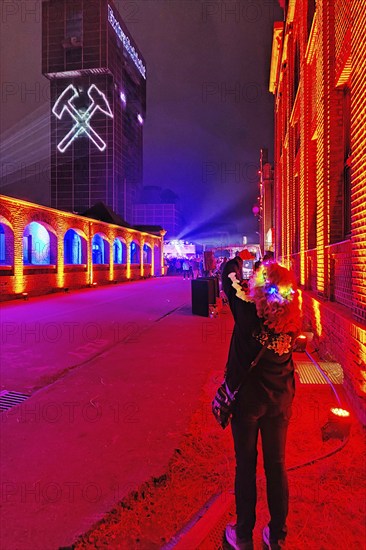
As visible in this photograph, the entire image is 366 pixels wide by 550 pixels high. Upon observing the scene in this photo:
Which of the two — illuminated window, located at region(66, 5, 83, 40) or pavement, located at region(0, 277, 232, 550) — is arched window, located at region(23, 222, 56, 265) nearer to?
pavement, located at region(0, 277, 232, 550)

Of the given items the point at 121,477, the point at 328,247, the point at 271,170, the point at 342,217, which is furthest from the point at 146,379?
the point at 271,170

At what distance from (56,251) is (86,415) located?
18410mm

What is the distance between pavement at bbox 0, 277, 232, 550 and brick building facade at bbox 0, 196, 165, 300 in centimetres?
769

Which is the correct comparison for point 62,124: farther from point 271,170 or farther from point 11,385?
point 11,385

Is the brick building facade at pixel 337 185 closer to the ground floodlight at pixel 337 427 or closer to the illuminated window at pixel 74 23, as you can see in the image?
the ground floodlight at pixel 337 427

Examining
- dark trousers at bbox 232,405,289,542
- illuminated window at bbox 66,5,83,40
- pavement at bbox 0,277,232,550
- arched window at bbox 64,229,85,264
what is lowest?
pavement at bbox 0,277,232,550

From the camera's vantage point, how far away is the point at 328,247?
680cm

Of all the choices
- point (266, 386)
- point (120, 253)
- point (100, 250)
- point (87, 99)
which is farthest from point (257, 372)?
point (87, 99)

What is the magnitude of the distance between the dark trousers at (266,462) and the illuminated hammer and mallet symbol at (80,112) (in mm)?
104461

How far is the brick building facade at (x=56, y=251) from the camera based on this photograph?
17781 millimetres

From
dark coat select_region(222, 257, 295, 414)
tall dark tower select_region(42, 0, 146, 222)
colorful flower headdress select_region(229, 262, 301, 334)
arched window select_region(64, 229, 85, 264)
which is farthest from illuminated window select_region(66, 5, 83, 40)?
dark coat select_region(222, 257, 295, 414)

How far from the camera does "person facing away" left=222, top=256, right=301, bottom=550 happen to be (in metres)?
2.31

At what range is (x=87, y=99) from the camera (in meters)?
98.6

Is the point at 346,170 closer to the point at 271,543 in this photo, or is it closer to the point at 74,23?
the point at 271,543
